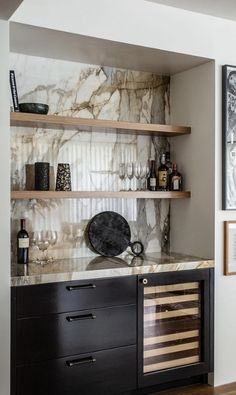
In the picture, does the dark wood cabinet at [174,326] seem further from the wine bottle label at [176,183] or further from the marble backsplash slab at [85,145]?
the wine bottle label at [176,183]

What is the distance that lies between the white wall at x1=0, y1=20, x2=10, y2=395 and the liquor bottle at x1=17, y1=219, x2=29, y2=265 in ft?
1.19

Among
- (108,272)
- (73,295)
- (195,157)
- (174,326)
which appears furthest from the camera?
(195,157)

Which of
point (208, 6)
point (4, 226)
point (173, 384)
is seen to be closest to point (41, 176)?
point (4, 226)

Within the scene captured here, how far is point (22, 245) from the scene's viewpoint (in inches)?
121

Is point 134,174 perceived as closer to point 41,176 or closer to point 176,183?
point 176,183

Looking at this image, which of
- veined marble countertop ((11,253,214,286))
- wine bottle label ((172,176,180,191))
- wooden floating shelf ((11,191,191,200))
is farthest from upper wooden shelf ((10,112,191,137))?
veined marble countertop ((11,253,214,286))

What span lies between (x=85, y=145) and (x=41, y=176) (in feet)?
1.73

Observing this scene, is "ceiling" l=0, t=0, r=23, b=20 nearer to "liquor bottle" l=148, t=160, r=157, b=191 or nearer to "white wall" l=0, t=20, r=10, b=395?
"white wall" l=0, t=20, r=10, b=395

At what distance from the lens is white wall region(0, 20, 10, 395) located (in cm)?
267

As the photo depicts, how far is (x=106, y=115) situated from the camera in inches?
142

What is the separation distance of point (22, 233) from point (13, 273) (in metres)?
0.34

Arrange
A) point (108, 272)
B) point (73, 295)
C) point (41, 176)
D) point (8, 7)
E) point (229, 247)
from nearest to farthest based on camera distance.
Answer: point (8, 7), point (73, 295), point (108, 272), point (41, 176), point (229, 247)

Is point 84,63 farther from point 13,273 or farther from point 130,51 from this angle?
point 13,273

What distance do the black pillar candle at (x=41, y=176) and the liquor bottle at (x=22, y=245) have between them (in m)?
0.25
